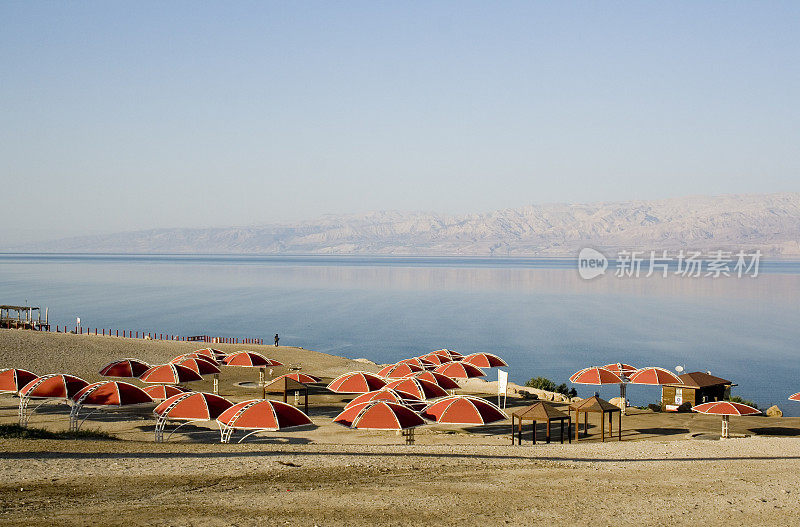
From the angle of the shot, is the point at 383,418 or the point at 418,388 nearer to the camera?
the point at 383,418

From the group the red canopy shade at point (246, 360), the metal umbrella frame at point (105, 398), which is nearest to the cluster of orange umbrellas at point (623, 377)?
the red canopy shade at point (246, 360)

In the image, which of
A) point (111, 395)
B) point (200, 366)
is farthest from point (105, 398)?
point (200, 366)

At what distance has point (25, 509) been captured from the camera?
33.4ft

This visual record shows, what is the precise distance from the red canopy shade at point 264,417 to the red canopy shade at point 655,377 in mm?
14726

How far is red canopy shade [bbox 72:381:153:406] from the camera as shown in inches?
820

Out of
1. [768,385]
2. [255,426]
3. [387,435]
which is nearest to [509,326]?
[768,385]

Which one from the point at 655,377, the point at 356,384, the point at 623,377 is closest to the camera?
the point at 356,384

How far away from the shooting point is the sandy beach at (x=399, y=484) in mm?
10578

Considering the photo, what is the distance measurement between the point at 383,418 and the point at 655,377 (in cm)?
1341

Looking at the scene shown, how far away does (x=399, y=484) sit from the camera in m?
12.5

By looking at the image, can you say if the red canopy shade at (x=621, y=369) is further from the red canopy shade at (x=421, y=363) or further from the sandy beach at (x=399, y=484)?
the sandy beach at (x=399, y=484)

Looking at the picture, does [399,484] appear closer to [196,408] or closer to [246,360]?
[196,408]

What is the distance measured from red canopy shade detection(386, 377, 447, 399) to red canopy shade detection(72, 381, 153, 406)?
25.5 ft

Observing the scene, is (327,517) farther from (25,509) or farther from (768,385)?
(768,385)
